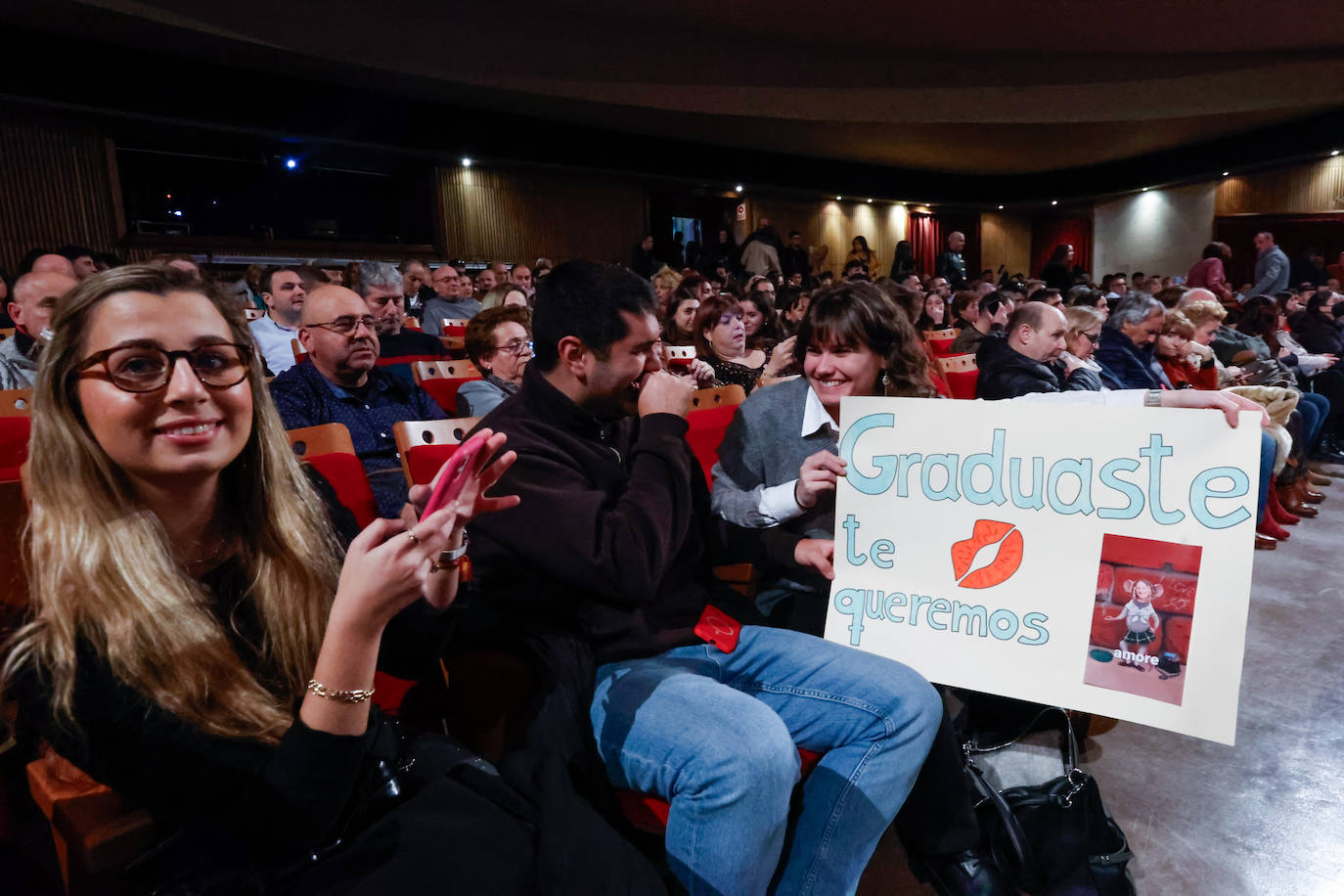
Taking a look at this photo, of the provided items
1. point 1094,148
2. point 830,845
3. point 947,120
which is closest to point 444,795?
point 830,845

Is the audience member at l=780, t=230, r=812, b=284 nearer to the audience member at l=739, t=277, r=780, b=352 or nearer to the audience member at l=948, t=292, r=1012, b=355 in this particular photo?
the audience member at l=948, t=292, r=1012, b=355

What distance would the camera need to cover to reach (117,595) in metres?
0.90

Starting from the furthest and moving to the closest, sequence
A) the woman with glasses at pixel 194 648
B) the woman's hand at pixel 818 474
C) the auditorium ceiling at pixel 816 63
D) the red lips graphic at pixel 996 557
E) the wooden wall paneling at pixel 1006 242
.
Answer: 1. the wooden wall paneling at pixel 1006 242
2. the auditorium ceiling at pixel 816 63
3. the woman's hand at pixel 818 474
4. the red lips graphic at pixel 996 557
5. the woman with glasses at pixel 194 648

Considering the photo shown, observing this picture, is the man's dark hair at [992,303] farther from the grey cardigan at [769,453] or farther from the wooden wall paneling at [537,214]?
the wooden wall paneling at [537,214]

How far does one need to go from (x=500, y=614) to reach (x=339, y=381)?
1.69 m

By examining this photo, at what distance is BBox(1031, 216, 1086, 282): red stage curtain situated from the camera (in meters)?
16.9

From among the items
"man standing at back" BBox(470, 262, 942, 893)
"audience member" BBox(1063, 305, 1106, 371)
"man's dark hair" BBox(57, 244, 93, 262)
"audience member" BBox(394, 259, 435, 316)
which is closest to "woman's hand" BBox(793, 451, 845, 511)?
"man standing at back" BBox(470, 262, 942, 893)

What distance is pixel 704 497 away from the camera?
179 cm

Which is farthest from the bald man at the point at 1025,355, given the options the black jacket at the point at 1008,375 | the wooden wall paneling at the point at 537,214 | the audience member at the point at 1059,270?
the wooden wall paneling at the point at 537,214

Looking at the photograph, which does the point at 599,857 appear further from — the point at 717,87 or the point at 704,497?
the point at 717,87

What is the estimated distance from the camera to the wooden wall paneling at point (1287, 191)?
12.4 m

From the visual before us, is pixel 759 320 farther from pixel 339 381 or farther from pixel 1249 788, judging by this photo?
pixel 1249 788

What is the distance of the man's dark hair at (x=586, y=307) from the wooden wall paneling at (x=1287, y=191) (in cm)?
1547

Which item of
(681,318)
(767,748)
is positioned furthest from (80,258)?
(767,748)
